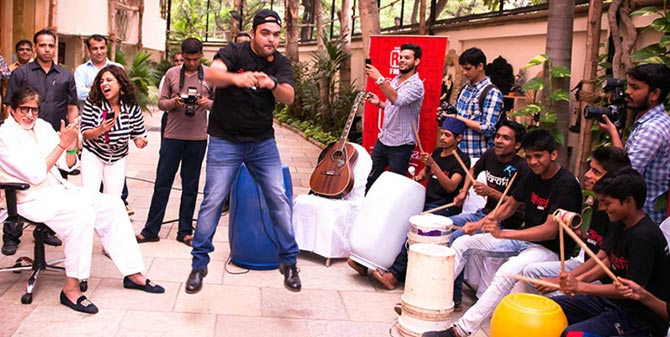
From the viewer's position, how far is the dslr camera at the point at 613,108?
15.7 feet

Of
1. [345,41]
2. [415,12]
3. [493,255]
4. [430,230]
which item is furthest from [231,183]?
[345,41]

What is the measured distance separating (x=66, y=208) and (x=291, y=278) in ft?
5.14

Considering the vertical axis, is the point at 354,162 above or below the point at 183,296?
above

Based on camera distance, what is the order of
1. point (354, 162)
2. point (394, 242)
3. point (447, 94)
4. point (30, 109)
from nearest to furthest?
point (30, 109), point (394, 242), point (354, 162), point (447, 94)

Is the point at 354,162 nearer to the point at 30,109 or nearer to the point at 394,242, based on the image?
the point at 394,242

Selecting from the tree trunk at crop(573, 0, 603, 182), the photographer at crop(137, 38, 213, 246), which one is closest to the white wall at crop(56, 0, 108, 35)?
the photographer at crop(137, 38, 213, 246)

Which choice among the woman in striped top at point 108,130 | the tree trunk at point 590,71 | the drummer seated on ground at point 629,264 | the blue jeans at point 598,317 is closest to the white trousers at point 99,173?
the woman in striped top at point 108,130

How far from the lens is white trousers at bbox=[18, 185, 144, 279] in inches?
192

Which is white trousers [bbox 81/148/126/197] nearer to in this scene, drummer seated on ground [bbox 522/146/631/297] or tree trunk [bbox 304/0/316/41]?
drummer seated on ground [bbox 522/146/631/297]

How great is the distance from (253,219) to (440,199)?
4.92 ft

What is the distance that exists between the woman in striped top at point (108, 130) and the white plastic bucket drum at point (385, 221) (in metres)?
1.94

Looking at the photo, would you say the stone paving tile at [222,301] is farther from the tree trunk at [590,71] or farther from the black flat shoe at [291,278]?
the tree trunk at [590,71]

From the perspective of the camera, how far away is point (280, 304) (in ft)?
17.2

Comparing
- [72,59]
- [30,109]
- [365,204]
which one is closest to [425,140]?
[365,204]
